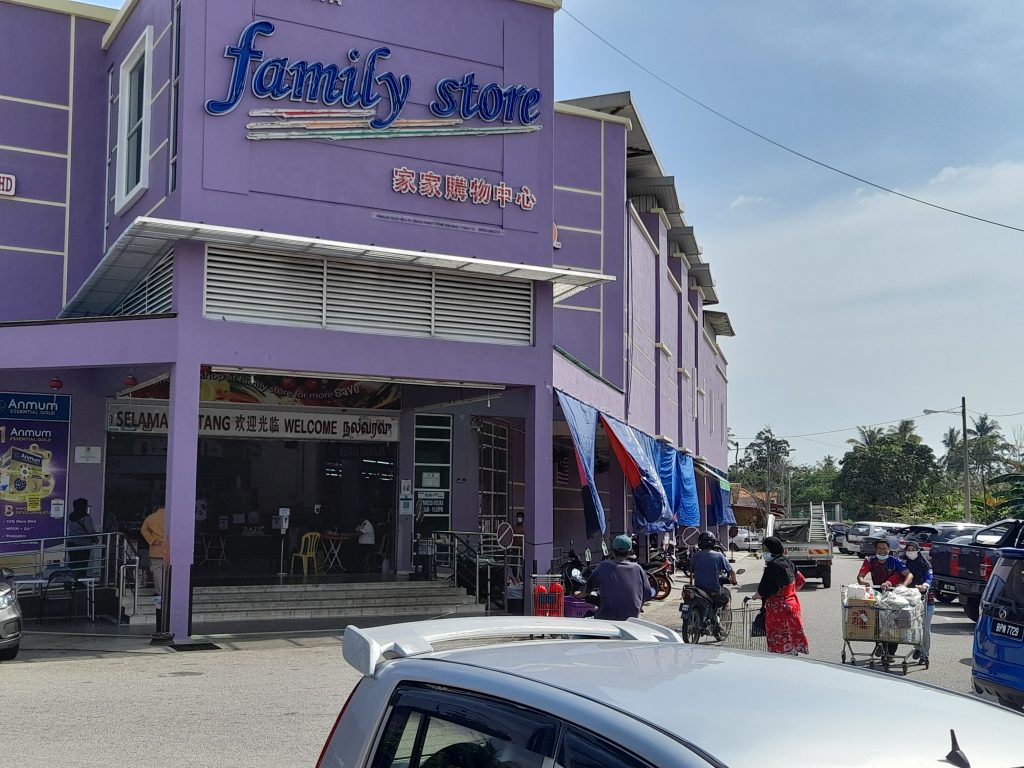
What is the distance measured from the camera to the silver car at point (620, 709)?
2.51m

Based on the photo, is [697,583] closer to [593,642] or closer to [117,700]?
[117,700]

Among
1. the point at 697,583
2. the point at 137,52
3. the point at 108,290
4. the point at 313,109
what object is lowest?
the point at 697,583

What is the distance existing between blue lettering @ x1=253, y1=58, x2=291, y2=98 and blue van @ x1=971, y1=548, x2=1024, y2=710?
40.4ft

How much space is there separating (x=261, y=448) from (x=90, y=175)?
698 cm

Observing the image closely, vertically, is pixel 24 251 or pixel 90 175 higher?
pixel 90 175

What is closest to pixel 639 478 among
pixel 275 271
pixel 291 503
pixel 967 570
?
pixel 967 570

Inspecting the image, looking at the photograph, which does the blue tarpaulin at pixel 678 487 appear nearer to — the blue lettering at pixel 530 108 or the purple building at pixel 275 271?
the purple building at pixel 275 271

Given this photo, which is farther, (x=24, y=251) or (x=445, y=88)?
(x=24, y=251)

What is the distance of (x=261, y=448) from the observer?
2433cm

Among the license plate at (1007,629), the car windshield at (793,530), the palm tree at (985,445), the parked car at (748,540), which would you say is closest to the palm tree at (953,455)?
the palm tree at (985,445)

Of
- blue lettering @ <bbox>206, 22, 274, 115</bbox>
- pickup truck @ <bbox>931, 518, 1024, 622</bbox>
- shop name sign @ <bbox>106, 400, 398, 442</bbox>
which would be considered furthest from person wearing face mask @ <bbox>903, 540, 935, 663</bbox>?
shop name sign @ <bbox>106, 400, 398, 442</bbox>

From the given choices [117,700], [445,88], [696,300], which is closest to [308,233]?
[445,88]

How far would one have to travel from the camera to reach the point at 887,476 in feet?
257

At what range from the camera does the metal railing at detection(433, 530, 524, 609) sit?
19.7m
